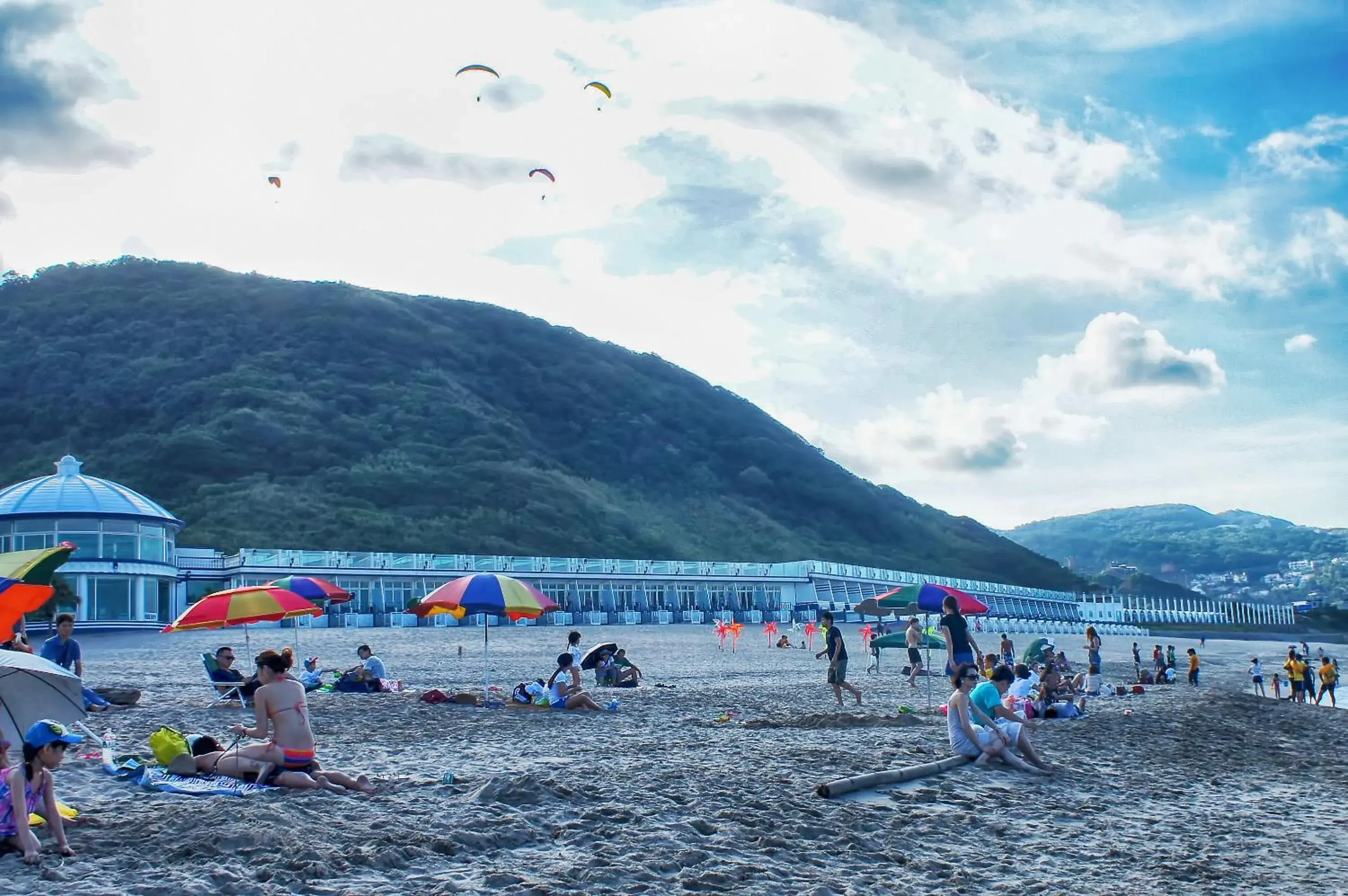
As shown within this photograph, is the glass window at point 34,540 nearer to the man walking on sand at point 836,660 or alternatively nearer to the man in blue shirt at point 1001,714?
the man walking on sand at point 836,660

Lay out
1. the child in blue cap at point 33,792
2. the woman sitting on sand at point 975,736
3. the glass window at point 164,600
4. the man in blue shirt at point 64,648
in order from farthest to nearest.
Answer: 1. the glass window at point 164,600
2. the man in blue shirt at point 64,648
3. the woman sitting on sand at point 975,736
4. the child in blue cap at point 33,792

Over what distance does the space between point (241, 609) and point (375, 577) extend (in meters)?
37.1

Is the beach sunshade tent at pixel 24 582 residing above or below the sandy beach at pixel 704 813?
above

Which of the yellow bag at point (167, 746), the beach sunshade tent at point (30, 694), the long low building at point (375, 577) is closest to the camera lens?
the beach sunshade tent at point (30, 694)

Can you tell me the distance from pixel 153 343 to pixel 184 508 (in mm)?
45578

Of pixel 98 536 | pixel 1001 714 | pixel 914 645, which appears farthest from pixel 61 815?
pixel 98 536

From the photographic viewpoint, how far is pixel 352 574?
1949 inches

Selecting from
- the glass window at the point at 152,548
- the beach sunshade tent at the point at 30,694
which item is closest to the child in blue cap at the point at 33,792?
the beach sunshade tent at the point at 30,694

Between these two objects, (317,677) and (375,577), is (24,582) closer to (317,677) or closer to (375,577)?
(317,677)

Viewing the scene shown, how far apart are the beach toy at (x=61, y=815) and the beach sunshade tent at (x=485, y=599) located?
664 centimetres

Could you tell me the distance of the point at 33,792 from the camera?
611cm

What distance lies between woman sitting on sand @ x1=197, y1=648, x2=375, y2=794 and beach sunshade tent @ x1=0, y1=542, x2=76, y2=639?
4.56 ft

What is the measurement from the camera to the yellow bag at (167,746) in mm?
8180

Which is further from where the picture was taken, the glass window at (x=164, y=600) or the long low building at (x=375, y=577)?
the glass window at (x=164, y=600)
